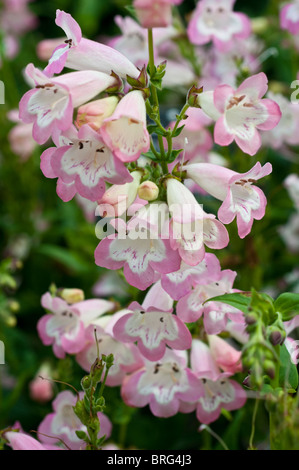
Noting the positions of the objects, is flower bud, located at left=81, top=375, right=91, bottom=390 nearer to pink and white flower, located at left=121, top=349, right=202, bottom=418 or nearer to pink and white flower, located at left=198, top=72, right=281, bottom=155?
pink and white flower, located at left=121, top=349, right=202, bottom=418

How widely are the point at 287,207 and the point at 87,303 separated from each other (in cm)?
74

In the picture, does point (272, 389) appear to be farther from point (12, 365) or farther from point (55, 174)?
point (12, 365)

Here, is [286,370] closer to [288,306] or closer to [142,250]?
[288,306]

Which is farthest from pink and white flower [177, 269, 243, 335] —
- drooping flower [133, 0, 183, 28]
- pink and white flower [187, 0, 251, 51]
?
pink and white flower [187, 0, 251, 51]

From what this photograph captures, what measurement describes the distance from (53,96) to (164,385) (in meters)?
0.46

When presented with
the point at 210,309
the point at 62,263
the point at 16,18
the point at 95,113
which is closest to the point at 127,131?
the point at 95,113

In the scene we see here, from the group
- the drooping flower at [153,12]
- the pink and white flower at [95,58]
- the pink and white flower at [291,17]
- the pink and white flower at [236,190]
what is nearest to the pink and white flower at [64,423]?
the pink and white flower at [236,190]

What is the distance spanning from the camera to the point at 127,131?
0.83m

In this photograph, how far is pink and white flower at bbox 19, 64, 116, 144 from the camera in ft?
2.82

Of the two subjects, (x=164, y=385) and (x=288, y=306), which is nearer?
(x=288, y=306)

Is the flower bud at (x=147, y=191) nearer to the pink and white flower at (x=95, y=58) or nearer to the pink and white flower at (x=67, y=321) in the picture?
the pink and white flower at (x=95, y=58)

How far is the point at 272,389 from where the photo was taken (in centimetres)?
82

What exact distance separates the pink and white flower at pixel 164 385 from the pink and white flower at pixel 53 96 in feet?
1.27

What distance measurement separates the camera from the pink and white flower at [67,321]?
3.56 ft
